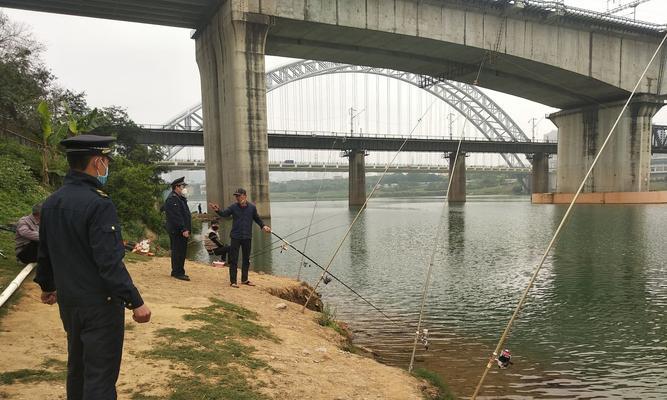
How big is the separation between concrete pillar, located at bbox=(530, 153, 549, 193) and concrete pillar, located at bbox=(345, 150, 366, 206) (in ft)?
129

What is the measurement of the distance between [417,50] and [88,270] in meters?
42.8

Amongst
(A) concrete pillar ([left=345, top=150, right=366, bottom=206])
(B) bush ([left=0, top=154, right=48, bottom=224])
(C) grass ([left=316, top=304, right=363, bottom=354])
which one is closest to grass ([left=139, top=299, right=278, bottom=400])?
(C) grass ([left=316, top=304, right=363, bottom=354])

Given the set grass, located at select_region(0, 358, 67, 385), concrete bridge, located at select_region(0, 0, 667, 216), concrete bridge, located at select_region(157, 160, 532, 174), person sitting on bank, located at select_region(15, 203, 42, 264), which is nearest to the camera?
grass, located at select_region(0, 358, 67, 385)

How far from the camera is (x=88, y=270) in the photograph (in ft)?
9.82

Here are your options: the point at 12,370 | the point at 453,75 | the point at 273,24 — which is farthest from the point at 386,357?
the point at 453,75

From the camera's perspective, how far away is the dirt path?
4.23 m

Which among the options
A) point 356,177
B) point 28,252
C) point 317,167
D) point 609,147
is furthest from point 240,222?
point 317,167

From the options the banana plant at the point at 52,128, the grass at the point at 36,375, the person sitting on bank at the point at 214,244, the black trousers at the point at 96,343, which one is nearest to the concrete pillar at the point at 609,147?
the person sitting on bank at the point at 214,244

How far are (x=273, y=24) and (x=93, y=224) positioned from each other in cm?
3387

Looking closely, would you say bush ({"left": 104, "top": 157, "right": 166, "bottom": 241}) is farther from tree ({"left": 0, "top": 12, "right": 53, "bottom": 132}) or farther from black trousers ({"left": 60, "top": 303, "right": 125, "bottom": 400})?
black trousers ({"left": 60, "top": 303, "right": 125, "bottom": 400})

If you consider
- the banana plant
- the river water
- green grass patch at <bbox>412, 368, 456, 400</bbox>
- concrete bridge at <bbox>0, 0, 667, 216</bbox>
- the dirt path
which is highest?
concrete bridge at <bbox>0, 0, 667, 216</bbox>

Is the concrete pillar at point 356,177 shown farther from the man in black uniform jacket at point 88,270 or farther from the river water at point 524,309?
the man in black uniform jacket at point 88,270

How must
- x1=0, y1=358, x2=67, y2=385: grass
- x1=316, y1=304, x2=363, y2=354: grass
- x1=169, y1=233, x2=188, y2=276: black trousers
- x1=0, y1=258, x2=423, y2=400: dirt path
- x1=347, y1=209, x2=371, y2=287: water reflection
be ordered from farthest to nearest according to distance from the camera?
x1=347, y1=209, x2=371, y2=287: water reflection
x1=169, y1=233, x2=188, y2=276: black trousers
x1=316, y1=304, x2=363, y2=354: grass
x1=0, y1=258, x2=423, y2=400: dirt path
x1=0, y1=358, x2=67, y2=385: grass

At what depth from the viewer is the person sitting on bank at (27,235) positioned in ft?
21.7
